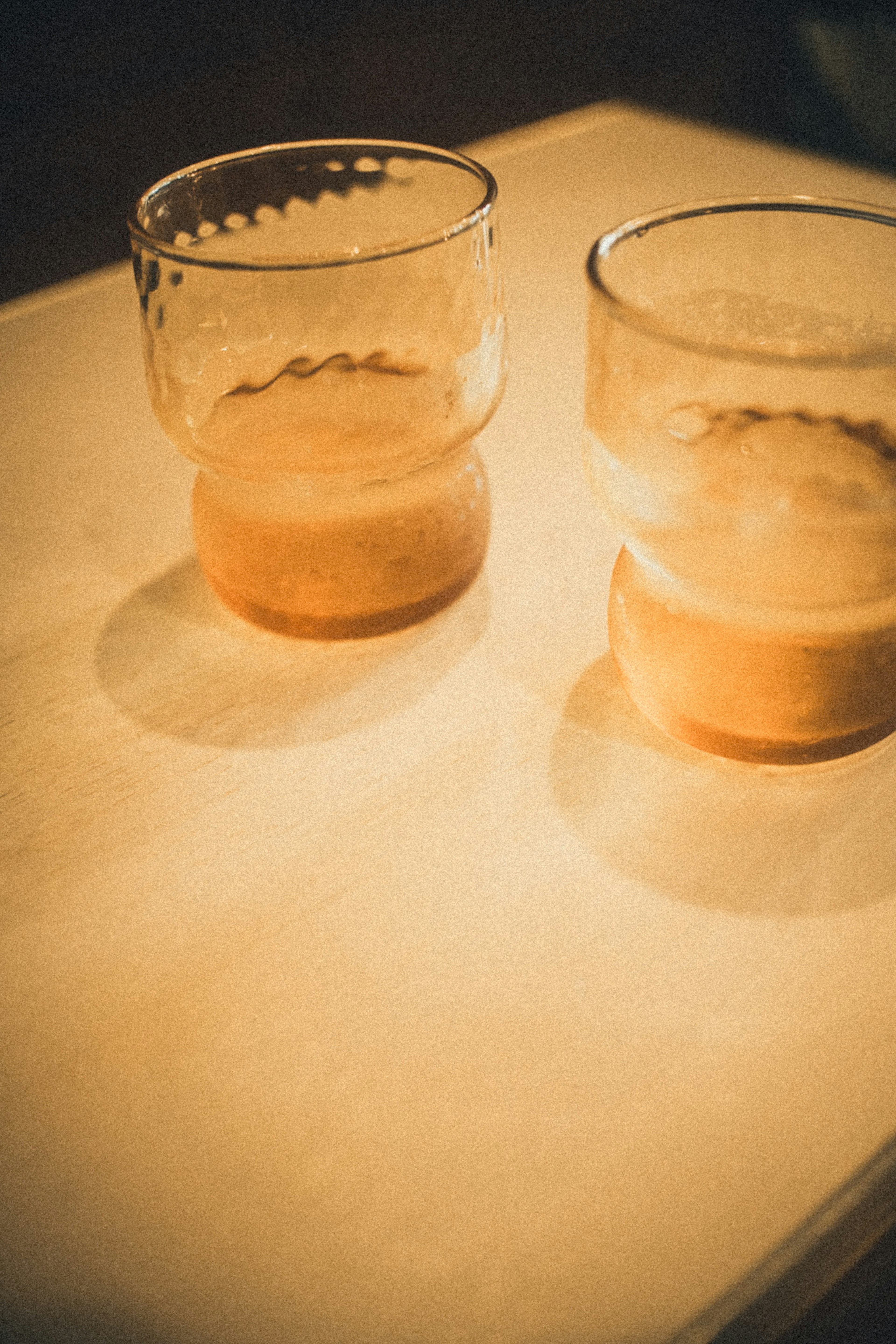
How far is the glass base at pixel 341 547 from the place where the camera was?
0.37m

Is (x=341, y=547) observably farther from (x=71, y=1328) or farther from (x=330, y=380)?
(x=71, y=1328)

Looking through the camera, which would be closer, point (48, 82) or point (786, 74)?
point (48, 82)

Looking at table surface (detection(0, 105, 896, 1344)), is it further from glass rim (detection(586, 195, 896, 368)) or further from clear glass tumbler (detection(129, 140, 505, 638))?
glass rim (detection(586, 195, 896, 368))

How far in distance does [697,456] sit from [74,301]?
1.66 ft

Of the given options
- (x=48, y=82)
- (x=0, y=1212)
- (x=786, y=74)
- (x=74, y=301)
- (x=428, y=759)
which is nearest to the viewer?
(x=0, y=1212)

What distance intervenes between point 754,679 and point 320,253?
206 millimetres

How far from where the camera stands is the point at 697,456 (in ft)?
1.05

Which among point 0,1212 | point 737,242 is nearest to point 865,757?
point 737,242

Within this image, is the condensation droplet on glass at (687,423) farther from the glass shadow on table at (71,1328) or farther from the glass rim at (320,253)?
the glass shadow on table at (71,1328)

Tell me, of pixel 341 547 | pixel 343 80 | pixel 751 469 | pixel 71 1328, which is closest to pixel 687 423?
pixel 751 469

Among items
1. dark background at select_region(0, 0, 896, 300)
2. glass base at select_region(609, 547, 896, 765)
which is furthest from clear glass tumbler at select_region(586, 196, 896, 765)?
dark background at select_region(0, 0, 896, 300)

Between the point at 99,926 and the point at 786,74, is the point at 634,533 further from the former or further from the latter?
the point at 786,74

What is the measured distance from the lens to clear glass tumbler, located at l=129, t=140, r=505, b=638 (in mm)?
356

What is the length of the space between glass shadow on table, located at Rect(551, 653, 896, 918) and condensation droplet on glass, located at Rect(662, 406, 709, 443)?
96mm
